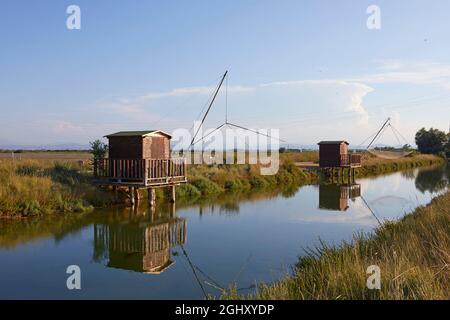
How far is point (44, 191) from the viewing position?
1498 centimetres

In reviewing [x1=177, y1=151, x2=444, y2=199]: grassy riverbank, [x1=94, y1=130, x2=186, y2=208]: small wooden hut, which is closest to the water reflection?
[x1=177, y1=151, x2=444, y2=199]: grassy riverbank

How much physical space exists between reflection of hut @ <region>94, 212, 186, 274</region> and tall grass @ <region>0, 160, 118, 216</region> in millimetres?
2539

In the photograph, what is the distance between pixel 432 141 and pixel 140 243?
7934 centimetres

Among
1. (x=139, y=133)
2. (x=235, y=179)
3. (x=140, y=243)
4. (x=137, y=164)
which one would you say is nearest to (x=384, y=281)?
(x=140, y=243)

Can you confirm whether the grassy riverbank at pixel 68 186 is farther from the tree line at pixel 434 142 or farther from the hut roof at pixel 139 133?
the tree line at pixel 434 142

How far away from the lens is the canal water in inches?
305

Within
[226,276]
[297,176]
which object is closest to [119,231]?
[226,276]

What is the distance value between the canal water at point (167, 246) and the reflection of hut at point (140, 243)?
0.08 feet

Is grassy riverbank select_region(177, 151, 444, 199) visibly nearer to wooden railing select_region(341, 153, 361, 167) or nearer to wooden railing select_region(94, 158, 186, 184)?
wooden railing select_region(341, 153, 361, 167)

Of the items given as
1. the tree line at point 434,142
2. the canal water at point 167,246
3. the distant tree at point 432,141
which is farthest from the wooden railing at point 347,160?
the distant tree at point 432,141

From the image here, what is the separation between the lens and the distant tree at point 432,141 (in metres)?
77.2

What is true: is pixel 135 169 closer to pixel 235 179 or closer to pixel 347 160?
pixel 235 179
